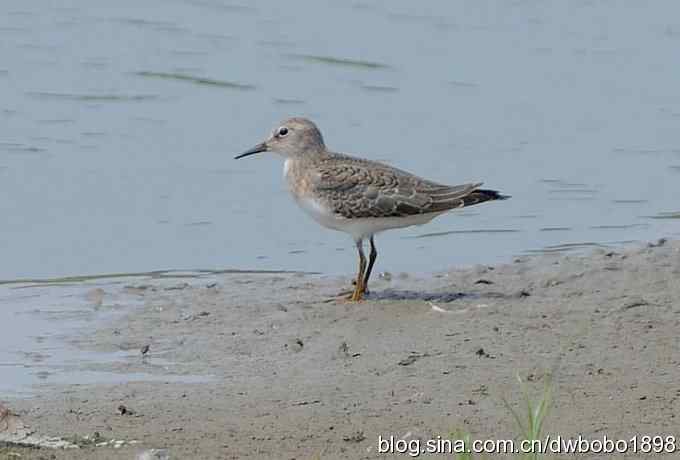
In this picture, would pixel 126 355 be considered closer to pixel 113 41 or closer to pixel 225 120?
pixel 225 120

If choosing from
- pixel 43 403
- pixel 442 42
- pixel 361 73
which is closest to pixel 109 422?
pixel 43 403

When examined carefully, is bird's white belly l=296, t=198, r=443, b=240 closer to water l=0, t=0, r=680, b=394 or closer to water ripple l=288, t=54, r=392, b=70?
water l=0, t=0, r=680, b=394

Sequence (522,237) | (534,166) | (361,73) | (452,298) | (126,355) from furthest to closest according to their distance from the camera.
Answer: (361,73) < (534,166) < (522,237) < (452,298) < (126,355)

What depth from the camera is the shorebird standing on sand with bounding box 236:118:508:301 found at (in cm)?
946

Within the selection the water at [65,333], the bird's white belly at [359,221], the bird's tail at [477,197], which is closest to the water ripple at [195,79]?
the water at [65,333]

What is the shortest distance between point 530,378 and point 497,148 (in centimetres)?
552

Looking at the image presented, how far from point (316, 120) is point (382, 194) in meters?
3.64

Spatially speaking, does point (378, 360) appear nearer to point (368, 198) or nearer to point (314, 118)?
point (368, 198)

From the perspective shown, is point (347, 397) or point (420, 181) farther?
point (420, 181)

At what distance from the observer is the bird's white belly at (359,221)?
9523mm

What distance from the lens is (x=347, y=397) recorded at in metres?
7.09

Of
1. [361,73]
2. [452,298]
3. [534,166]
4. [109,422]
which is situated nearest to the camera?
[109,422]

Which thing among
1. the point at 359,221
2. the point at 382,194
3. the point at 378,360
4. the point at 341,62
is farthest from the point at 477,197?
the point at 341,62

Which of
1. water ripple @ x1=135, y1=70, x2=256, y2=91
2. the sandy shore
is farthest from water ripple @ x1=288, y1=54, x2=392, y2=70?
the sandy shore
